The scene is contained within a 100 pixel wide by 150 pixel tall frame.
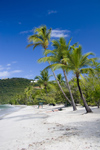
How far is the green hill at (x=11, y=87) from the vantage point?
91000mm

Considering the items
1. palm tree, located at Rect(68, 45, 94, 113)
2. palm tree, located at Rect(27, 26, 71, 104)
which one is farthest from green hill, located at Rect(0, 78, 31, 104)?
palm tree, located at Rect(68, 45, 94, 113)

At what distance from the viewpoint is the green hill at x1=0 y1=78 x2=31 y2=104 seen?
91.0 meters

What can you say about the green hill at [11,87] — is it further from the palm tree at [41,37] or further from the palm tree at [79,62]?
the palm tree at [79,62]

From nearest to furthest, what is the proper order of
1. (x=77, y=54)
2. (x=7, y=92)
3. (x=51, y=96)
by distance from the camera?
(x=77, y=54) → (x=51, y=96) → (x=7, y=92)

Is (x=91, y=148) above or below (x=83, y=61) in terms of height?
below

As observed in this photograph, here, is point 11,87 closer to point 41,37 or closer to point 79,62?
point 41,37

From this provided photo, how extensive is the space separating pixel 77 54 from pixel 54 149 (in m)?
7.27

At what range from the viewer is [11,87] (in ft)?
333

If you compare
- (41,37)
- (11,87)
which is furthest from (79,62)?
(11,87)

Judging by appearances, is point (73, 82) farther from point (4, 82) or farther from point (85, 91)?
point (4, 82)

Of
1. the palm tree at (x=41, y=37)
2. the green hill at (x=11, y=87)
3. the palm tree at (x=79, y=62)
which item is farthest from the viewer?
the green hill at (x=11, y=87)

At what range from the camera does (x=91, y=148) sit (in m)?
3.10

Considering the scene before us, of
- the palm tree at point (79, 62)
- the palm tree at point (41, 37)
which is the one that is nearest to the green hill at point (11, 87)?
the palm tree at point (41, 37)

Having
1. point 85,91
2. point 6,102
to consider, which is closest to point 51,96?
point 85,91
